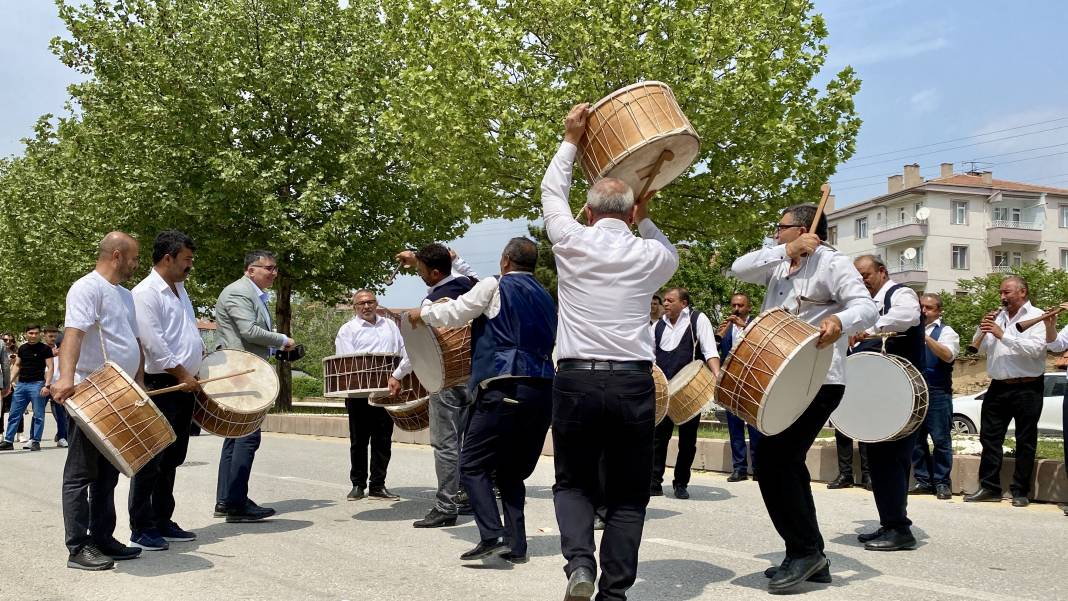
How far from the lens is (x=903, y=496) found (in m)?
7.27

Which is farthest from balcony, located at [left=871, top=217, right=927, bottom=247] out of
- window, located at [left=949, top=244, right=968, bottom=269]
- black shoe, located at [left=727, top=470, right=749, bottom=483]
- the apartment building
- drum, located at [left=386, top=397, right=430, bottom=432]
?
drum, located at [left=386, top=397, right=430, bottom=432]

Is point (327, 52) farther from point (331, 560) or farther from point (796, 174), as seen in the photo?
point (331, 560)

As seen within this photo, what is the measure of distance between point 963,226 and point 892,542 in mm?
72679

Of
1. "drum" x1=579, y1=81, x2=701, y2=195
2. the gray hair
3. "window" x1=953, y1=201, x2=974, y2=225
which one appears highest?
"window" x1=953, y1=201, x2=974, y2=225

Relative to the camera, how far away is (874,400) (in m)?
7.61

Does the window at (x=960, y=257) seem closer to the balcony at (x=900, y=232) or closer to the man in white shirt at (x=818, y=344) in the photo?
the balcony at (x=900, y=232)

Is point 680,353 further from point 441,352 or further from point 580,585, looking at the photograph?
point 580,585

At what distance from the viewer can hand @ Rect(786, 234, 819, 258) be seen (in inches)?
236

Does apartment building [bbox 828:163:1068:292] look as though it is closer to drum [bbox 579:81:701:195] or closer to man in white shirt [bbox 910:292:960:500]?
man in white shirt [bbox 910:292:960:500]

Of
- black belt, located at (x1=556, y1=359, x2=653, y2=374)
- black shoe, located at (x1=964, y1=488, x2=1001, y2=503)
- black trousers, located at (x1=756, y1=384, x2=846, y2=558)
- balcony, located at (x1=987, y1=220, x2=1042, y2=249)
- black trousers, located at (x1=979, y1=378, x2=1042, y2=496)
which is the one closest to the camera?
black belt, located at (x1=556, y1=359, x2=653, y2=374)

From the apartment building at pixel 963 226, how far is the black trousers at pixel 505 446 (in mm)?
69728

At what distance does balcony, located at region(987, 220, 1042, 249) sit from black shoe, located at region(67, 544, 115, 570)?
249 feet

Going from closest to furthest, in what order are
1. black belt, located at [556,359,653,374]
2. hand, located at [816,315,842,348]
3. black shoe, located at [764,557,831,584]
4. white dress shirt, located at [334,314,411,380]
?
black belt, located at [556,359,653,374]
hand, located at [816,315,842,348]
black shoe, located at [764,557,831,584]
white dress shirt, located at [334,314,411,380]

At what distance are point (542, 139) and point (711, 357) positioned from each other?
1079 centimetres
